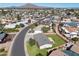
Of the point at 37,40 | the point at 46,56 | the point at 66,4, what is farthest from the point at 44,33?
the point at 66,4

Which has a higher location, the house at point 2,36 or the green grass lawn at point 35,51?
the house at point 2,36

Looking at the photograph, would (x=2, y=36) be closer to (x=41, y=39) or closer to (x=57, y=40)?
(x=41, y=39)

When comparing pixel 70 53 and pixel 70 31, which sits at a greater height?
pixel 70 31

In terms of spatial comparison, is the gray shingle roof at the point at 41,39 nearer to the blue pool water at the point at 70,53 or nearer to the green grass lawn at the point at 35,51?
the green grass lawn at the point at 35,51

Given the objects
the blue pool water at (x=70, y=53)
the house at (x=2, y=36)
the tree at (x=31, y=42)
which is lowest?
the blue pool water at (x=70, y=53)

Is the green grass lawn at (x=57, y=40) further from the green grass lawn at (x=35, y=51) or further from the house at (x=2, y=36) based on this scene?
the house at (x=2, y=36)

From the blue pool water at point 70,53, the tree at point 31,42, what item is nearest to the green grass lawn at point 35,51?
the tree at point 31,42

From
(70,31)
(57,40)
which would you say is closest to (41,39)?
(57,40)
